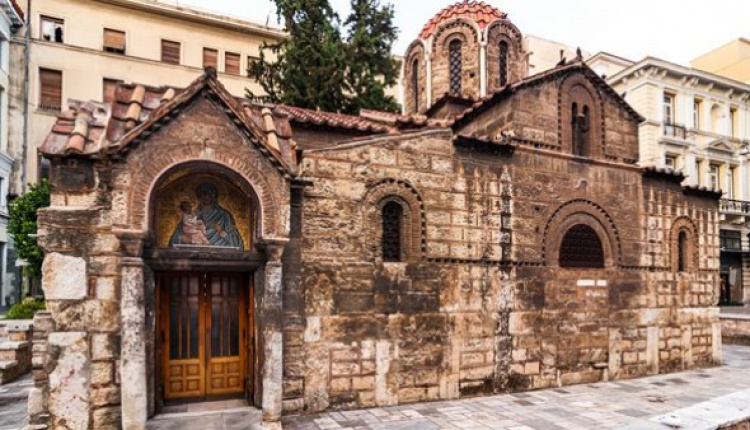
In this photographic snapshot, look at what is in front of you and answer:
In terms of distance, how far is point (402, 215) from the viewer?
357 inches

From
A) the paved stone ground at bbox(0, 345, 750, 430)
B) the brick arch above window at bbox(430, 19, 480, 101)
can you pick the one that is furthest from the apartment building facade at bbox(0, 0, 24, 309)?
the brick arch above window at bbox(430, 19, 480, 101)

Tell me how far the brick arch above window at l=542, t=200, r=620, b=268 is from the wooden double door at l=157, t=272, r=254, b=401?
6541mm

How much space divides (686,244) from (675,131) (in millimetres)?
17033

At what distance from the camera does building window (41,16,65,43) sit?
22.8m

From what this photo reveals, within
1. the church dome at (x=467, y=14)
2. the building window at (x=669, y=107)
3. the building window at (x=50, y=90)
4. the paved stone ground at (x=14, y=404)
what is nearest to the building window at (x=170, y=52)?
the building window at (x=50, y=90)

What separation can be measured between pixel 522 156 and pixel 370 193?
3.76m

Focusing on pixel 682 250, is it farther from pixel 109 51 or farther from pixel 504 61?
pixel 109 51

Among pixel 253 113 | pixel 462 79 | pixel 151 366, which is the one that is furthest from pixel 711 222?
pixel 151 366

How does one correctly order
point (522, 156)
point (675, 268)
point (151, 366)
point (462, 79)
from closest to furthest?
1. point (151, 366)
2. point (522, 156)
3. point (675, 268)
4. point (462, 79)

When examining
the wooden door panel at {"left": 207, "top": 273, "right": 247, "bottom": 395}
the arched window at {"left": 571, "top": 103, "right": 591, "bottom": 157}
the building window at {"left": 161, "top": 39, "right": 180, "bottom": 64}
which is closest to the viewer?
the wooden door panel at {"left": 207, "top": 273, "right": 247, "bottom": 395}

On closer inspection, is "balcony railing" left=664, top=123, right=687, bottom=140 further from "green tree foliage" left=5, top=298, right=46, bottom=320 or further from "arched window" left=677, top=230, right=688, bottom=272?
"green tree foliage" left=5, top=298, right=46, bottom=320

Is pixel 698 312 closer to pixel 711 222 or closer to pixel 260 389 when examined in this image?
pixel 711 222

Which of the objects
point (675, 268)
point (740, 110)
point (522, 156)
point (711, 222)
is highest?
point (740, 110)

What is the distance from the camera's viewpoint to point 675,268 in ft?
40.6
